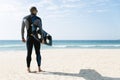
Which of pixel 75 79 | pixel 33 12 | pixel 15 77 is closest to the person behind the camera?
pixel 75 79

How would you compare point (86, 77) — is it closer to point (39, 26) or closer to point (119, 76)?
point (119, 76)

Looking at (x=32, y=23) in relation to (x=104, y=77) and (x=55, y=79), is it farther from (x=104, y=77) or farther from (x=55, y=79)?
(x=104, y=77)

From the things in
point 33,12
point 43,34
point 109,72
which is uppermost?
point 33,12

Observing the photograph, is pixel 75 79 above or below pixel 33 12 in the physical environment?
below

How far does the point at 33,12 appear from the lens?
7836mm

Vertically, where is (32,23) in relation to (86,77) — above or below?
above

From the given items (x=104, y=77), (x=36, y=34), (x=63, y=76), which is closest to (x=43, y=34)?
(x=36, y=34)

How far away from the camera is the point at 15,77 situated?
7297mm

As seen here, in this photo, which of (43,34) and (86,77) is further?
(43,34)

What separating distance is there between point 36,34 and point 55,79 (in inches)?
65.6

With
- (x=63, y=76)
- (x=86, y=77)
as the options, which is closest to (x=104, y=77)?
(x=86, y=77)

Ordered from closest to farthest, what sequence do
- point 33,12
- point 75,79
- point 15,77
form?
point 75,79 → point 15,77 → point 33,12

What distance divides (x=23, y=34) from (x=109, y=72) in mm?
2797

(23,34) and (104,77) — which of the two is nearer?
(104,77)
